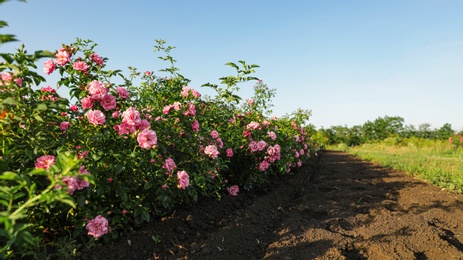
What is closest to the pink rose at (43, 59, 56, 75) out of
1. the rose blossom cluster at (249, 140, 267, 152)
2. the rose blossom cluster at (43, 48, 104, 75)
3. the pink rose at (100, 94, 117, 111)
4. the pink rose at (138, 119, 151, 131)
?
the rose blossom cluster at (43, 48, 104, 75)

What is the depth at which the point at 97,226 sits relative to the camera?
101 inches

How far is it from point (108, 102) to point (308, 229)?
2.30m

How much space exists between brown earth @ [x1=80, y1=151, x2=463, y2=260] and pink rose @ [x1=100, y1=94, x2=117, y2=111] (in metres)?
1.13

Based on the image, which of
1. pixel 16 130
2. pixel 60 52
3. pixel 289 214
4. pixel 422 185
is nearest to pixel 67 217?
pixel 16 130

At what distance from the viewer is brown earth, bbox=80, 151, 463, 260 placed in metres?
2.89

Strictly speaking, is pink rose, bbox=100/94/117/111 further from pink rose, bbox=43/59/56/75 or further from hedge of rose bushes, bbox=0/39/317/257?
pink rose, bbox=43/59/56/75

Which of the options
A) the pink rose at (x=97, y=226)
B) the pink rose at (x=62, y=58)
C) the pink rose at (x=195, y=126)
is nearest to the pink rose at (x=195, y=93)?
the pink rose at (x=195, y=126)

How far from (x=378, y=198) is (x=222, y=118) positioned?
282 centimetres

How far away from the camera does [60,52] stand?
→ 281cm

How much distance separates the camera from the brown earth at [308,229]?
9.49 feet

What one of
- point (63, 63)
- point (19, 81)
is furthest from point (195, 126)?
point (19, 81)

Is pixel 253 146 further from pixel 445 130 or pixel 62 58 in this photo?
pixel 445 130

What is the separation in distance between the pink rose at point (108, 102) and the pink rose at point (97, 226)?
0.85 meters

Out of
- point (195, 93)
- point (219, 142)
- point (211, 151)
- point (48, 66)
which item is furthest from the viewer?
point (219, 142)
